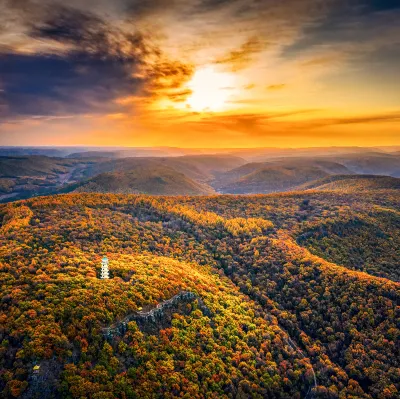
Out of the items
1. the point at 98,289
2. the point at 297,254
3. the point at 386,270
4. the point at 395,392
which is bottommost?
the point at 395,392

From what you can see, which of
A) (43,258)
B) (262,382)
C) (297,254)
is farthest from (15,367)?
(297,254)

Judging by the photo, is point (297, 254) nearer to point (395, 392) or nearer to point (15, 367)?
point (395, 392)

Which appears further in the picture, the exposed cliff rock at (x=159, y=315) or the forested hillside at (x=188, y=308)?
the exposed cliff rock at (x=159, y=315)

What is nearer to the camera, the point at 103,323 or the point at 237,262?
the point at 103,323

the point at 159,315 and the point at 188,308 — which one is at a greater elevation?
the point at 159,315

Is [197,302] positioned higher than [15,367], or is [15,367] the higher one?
[15,367]

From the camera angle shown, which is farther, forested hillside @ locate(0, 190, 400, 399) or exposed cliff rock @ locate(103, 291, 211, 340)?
exposed cliff rock @ locate(103, 291, 211, 340)

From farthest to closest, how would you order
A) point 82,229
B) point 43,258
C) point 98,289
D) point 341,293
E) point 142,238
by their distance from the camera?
point 142,238 → point 82,229 → point 341,293 → point 43,258 → point 98,289

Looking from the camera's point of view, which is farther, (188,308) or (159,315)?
(188,308)
